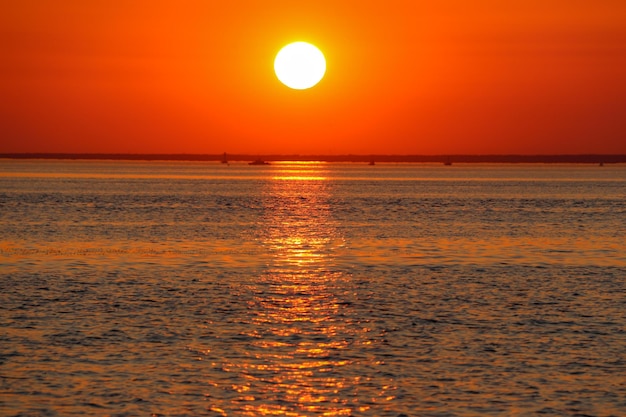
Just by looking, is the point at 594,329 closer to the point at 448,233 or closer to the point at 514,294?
the point at 514,294

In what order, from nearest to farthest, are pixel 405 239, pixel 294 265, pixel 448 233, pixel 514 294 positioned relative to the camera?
pixel 514 294 < pixel 294 265 < pixel 405 239 < pixel 448 233

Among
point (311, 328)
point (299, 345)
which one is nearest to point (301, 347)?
point (299, 345)

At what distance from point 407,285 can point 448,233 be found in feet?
92.0

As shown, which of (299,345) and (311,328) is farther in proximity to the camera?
(311,328)

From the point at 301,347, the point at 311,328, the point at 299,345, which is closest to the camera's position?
the point at 301,347

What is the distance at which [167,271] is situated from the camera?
128 feet

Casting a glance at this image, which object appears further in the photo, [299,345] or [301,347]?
[299,345]

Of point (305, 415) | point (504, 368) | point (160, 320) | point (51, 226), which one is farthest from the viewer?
point (51, 226)

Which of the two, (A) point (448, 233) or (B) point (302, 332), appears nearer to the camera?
(B) point (302, 332)

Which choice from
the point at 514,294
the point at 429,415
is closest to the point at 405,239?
the point at 514,294

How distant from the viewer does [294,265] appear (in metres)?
42.0

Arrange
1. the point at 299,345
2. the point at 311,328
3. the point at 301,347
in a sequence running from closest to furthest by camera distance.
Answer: the point at 301,347
the point at 299,345
the point at 311,328

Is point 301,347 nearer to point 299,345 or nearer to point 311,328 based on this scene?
point 299,345

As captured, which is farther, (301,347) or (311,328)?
(311,328)
